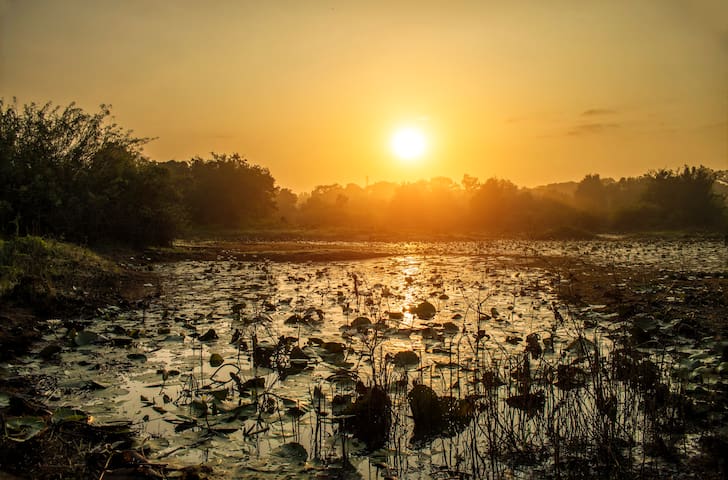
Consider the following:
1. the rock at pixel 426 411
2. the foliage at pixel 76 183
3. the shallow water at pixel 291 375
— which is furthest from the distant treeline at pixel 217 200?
the rock at pixel 426 411

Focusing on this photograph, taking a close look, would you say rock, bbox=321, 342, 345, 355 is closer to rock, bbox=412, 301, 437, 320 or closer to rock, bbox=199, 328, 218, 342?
rock, bbox=199, 328, 218, 342

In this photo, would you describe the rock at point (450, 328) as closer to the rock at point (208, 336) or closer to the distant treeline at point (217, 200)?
the rock at point (208, 336)

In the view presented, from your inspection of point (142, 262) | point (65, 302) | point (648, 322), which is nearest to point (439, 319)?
point (648, 322)

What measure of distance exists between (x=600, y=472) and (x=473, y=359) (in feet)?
9.17

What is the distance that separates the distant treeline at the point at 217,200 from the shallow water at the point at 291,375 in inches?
317

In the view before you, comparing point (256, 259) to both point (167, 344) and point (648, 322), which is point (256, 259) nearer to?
point (167, 344)

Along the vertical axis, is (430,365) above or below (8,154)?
below

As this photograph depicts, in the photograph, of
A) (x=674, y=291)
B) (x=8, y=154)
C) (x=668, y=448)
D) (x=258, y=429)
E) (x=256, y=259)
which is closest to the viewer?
(x=668, y=448)

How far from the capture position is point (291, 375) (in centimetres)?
588

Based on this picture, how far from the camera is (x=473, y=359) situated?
21.2ft

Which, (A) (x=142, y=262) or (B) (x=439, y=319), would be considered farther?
(A) (x=142, y=262)

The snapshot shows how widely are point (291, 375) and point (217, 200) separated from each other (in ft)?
151

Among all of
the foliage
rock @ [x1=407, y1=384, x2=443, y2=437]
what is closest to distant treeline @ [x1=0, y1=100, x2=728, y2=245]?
the foliage

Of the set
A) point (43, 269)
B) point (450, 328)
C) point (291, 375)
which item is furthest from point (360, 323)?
point (43, 269)
